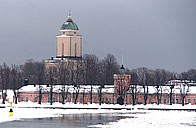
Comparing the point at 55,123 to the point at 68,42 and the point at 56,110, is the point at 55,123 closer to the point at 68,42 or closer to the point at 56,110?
the point at 56,110

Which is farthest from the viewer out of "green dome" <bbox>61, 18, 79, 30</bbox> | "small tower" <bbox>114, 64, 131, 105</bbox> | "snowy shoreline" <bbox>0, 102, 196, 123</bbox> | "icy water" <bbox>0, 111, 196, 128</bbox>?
"green dome" <bbox>61, 18, 79, 30</bbox>

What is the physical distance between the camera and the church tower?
491 feet

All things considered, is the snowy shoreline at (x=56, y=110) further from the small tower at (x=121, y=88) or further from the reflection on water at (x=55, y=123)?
the small tower at (x=121, y=88)

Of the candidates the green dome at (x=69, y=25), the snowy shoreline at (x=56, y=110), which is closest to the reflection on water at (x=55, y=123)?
the snowy shoreline at (x=56, y=110)

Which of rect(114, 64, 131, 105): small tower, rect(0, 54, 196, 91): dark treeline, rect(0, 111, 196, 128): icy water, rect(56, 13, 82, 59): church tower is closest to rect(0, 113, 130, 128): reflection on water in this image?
rect(0, 111, 196, 128): icy water

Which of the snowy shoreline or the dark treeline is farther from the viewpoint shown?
the dark treeline

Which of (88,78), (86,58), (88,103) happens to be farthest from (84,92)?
(86,58)

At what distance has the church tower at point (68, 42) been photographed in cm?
14962

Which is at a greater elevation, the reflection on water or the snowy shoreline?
the snowy shoreline

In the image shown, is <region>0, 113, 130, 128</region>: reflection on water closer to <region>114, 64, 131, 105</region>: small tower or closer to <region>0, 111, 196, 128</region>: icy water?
<region>0, 111, 196, 128</region>: icy water

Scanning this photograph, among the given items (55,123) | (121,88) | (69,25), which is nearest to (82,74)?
(121,88)

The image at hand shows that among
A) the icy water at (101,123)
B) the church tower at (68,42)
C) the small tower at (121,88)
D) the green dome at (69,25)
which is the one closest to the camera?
the icy water at (101,123)

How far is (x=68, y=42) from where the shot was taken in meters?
149

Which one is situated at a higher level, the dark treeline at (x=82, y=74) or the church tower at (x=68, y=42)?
the church tower at (x=68, y=42)
